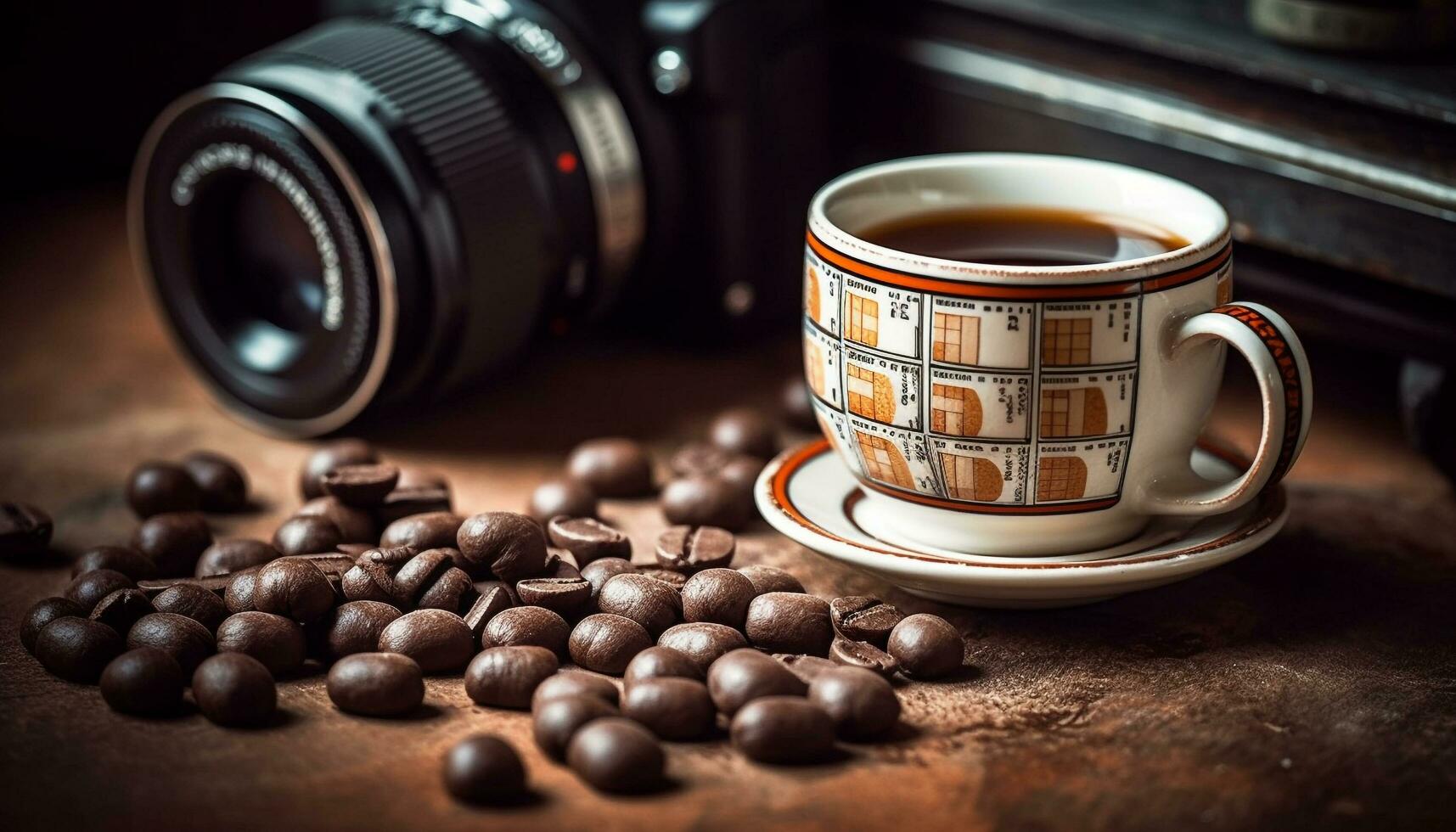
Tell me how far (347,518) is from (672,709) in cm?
34

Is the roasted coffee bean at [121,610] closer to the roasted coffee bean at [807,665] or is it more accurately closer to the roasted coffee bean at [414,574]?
the roasted coffee bean at [414,574]

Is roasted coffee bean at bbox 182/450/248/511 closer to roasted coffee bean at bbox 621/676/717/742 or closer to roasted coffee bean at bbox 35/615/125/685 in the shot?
roasted coffee bean at bbox 35/615/125/685

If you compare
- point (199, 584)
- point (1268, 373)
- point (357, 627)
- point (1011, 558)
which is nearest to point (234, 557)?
point (199, 584)

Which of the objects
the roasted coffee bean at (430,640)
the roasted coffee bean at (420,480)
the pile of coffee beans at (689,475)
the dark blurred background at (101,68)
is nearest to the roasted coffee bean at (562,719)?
the roasted coffee bean at (430,640)

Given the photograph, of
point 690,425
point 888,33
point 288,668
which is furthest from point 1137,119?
point 288,668

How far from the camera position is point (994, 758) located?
29.7 inches

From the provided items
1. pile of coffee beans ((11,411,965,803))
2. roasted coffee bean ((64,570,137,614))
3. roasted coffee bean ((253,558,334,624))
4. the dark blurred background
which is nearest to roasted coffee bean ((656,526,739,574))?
pile of coffee beans ((11,411,965,803))

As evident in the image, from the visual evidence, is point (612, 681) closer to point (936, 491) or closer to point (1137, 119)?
point (936, 491)

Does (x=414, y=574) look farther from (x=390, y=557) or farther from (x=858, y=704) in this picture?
(x=858, y=704)

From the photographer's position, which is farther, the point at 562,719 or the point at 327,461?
the point at 327,461

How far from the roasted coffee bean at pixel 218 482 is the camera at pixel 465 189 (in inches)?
4.6

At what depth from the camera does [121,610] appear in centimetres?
86

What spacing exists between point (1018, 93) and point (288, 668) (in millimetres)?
780

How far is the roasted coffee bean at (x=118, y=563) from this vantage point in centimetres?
94
